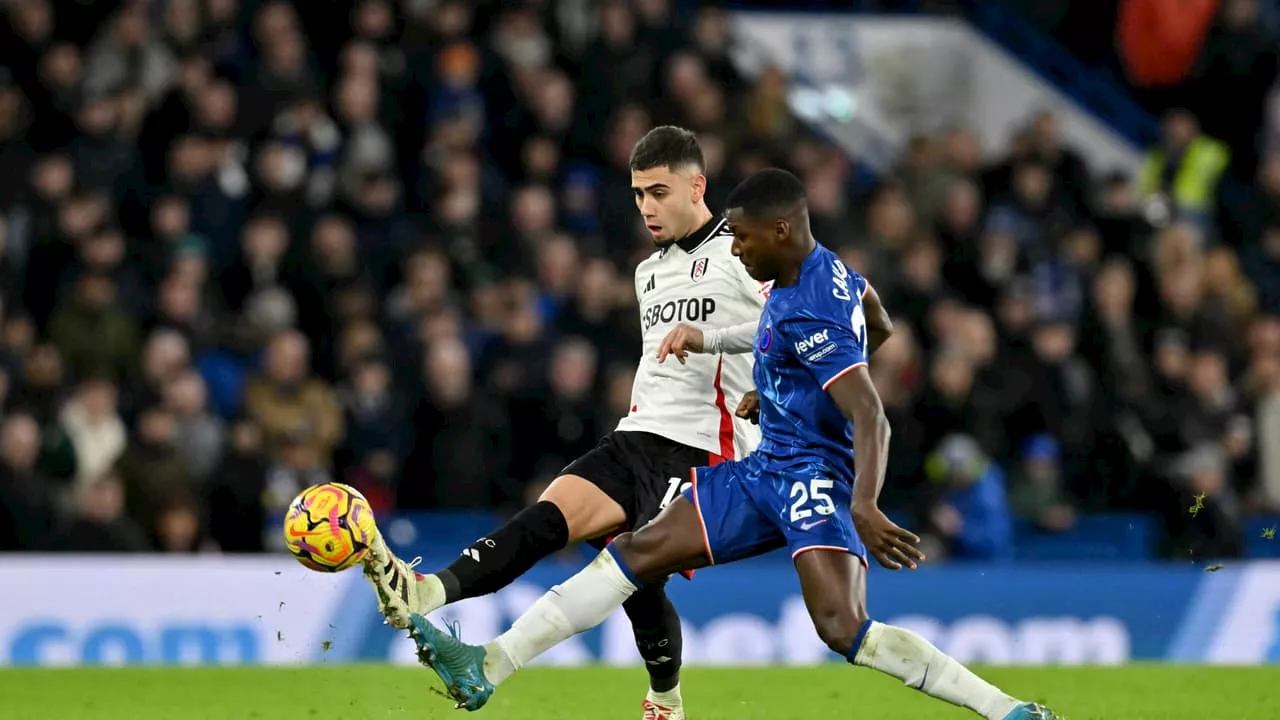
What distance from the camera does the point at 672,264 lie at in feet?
25.0

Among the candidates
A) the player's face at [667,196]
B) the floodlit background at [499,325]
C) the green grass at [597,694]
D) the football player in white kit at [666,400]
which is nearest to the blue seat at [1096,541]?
the floodlit background at [499,325]

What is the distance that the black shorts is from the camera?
7367 millimetres

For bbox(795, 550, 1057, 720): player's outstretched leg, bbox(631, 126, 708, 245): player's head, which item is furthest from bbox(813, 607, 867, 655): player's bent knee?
bbox(631, 126, 708, 245): player's head

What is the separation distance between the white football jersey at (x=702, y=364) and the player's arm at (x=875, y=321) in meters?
0.50

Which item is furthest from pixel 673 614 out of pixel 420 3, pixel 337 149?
pixel 420 3

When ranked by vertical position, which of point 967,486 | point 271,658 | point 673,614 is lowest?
point 271,658

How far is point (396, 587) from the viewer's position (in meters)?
6.62

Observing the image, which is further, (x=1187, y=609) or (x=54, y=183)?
(x=54, y=183)

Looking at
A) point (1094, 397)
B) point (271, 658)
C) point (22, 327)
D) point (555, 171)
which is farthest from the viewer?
point (555, 171)

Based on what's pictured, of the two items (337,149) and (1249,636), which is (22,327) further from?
(1249,636)

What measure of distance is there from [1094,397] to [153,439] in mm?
6281

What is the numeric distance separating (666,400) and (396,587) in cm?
141

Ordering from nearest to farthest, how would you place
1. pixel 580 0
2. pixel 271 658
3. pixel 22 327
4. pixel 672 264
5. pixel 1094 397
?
pixel 672 264 < pixel 271 658 < pixel 22 327 < pixel 1094 397 < pixel 580 0

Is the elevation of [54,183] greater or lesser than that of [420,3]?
lesser
